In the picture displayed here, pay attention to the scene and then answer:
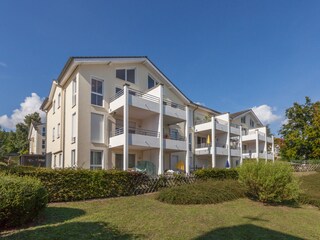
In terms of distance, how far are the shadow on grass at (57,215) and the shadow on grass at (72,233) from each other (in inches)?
29.4

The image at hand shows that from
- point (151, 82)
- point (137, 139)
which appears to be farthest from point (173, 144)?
point (151, 82)

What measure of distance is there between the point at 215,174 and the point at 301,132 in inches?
1193

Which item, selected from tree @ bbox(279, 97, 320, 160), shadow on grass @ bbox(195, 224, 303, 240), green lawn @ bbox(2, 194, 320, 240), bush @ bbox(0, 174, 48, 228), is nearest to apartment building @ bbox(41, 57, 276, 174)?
green lawn @ bbox(2, 194, 320, 240)

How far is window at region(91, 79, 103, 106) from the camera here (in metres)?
20.1

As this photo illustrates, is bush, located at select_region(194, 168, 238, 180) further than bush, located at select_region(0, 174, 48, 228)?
Yes

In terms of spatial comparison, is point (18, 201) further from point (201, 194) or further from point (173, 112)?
point (173, 112)

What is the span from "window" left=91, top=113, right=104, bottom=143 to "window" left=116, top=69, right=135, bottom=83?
14.1ft

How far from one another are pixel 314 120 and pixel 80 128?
117 ft

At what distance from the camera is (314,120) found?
39.2m

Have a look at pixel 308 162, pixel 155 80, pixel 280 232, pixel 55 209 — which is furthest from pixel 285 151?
pixel 55 209

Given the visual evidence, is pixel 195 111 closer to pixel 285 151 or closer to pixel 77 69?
pixel 77 69

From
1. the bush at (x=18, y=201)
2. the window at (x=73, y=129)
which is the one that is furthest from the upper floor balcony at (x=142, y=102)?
the bush at (x=18, y=201)

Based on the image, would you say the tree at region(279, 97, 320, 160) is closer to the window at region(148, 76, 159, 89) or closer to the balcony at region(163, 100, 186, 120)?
the balcony at region(163, 100, 186, 120)

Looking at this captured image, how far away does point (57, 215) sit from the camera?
28.2 ft
